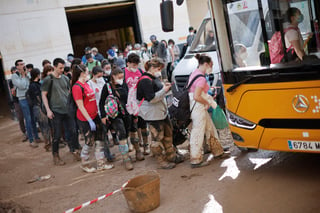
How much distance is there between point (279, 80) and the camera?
461 centimetres

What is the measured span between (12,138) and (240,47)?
32.2 feet

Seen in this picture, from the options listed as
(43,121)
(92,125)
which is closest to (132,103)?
(92,125)

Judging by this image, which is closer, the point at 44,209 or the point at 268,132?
the point at 268,132

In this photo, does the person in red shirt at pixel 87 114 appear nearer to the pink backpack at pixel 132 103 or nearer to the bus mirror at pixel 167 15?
the pink backpack at pixel 132 103

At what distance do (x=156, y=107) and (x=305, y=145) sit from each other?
2671 mm

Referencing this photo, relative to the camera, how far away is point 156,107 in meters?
6.49

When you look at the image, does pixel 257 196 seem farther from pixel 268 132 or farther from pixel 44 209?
pixel 44 209

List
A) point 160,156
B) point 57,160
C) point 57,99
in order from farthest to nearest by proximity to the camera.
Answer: point 57,160
point 57,99
point 160,156

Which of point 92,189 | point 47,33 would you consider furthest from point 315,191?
point 47,33

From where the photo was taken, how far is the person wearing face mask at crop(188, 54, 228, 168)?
602 cm

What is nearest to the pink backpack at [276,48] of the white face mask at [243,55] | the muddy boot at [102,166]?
the white face mask at [243,55]

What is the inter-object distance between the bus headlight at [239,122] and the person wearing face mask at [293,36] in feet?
3.27

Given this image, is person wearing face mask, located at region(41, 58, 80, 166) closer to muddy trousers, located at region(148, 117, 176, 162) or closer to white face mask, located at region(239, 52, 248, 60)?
muddy trousers, located at region(148, 117, 176, 162)

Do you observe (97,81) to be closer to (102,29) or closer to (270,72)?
(270,72)
